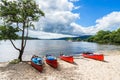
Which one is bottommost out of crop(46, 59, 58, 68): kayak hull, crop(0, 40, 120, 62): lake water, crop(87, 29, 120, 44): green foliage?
crop(0, 40, 120, 62): lake water

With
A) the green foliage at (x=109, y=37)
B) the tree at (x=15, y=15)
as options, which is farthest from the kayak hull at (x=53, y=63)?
the green foliage at (x=109, y=37)

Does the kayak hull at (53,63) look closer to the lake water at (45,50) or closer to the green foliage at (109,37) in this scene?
the lake water at (45,50)

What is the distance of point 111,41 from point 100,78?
441ft

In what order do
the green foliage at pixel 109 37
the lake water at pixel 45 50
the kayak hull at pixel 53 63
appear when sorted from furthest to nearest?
the green foliage at pixel 109 37, the lake water at pixel 45 50, the kayak hull at pixel 53 63

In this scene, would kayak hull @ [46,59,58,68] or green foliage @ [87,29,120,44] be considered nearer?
kayak hull @ [46,59,58,68]

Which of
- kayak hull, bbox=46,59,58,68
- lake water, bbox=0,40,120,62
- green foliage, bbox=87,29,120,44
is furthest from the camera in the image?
green foliage, bbox=87,29,120,44

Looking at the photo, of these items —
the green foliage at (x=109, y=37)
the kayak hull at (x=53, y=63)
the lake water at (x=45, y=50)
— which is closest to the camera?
the kayak hull at (x=53, y=63)

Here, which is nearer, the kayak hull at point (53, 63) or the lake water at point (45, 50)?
the kayak hull at point (53, 63)

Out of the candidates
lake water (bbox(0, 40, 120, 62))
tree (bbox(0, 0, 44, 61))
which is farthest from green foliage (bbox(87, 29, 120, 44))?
tree (bbox(0, 0, 44, 61))

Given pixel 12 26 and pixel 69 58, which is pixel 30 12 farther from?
pixel 69 58

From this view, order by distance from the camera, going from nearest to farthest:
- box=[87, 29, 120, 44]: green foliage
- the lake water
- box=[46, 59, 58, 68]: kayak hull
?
box=[46, 59, 58, 68]: kayak hull → the lake water → box=[87, 29, 120, 44]: green foliage

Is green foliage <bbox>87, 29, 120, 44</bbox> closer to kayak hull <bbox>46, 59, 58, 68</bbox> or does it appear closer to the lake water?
the lake water

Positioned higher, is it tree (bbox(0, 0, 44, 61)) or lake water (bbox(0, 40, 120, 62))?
tree (bbox(0, 0, 44, 61))

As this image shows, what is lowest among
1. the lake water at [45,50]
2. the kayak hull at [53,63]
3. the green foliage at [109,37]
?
the lake water at [45,50]
